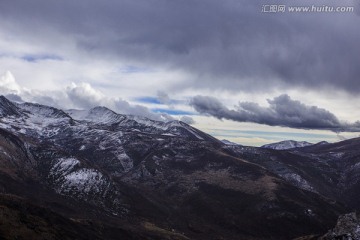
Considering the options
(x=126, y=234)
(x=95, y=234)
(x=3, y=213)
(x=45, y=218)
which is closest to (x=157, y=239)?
(x=126, y=234)

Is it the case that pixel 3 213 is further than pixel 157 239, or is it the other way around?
pixel 157 239

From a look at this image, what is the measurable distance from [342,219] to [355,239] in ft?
33.5

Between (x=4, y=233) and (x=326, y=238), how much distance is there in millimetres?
86629

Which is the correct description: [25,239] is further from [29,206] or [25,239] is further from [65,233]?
[29,206]

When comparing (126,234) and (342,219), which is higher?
(342,219)

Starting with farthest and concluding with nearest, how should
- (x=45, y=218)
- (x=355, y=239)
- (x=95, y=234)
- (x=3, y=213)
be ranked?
(x=95, y=234)
(x=45, y=218)
(x=3, y=213)
(x=355, y=239)

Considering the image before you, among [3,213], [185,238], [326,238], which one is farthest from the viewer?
→ [185,238]

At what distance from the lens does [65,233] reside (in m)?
134

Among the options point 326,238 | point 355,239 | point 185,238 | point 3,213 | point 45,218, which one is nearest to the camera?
point 355,239

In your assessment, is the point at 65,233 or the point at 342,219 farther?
the point at 65,233

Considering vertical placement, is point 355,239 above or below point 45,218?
above

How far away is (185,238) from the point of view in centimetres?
19775

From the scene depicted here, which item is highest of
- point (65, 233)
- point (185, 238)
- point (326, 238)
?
point (326, 238)

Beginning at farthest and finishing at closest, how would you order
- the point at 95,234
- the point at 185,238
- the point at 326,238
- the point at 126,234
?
the point at 185,238
the point at 126,234
the point at 95,234
the point at 326,238
